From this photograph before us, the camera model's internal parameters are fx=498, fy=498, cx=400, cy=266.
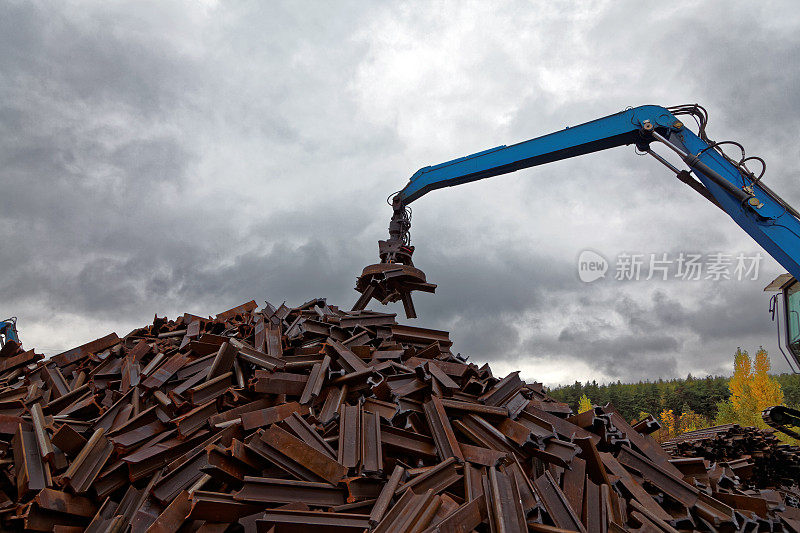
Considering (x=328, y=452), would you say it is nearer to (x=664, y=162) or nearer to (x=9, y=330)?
(x=664, y=162)

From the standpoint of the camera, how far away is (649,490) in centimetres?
605

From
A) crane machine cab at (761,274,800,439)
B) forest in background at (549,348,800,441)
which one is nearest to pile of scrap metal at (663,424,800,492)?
crane machine cab at (761,274,800,439)

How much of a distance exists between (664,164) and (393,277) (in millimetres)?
4933

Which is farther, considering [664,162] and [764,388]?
[764,388]

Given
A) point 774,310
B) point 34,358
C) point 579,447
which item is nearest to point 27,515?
point 34,358

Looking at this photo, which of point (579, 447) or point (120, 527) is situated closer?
point (120, 527)

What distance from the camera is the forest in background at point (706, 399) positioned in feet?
107

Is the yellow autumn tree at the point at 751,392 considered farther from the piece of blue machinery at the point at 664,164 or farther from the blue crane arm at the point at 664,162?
the blue crane arm at the point at 664,162

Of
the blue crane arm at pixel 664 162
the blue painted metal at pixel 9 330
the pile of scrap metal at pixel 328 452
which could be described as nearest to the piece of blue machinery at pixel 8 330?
the blue painted metal at pixel 9 330

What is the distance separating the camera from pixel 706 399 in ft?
191

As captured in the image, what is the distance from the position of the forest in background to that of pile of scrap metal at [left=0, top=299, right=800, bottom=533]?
98.8ft

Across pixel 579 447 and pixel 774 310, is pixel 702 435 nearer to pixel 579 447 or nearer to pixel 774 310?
pixel 774 310

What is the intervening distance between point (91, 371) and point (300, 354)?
3708 mm

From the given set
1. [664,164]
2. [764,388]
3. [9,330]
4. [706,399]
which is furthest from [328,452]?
[706,399]
